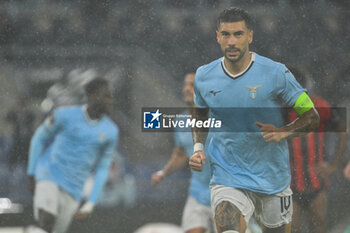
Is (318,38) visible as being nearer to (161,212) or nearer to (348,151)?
(348,151)

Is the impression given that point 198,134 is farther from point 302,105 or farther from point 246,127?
point 302,105

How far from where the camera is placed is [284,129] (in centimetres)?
260

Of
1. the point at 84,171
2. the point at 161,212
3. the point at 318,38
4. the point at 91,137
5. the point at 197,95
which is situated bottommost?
the point at 161,212

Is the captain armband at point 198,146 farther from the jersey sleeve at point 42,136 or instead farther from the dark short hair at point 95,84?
the jersey sleeve at point 42,136

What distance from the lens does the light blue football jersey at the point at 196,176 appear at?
2.66m

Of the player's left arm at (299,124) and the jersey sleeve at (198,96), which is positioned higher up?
the jersey sleeve at (198,96)

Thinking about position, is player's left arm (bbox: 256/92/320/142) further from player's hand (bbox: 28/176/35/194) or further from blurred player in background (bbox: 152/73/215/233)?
player's hand (bbox: 28/176/35/194)

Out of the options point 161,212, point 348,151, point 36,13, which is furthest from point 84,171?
point 348,151

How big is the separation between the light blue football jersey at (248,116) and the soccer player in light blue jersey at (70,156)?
1.79 feet

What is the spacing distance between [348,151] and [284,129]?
371 mm

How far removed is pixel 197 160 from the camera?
266 centimetres

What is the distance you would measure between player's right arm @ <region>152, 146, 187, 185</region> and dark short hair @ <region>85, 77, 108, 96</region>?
0.53 meters

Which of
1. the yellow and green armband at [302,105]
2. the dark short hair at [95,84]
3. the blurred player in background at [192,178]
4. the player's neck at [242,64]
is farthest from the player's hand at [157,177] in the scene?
the yellow and green armband at [302,105]

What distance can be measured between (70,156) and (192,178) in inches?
28.0
